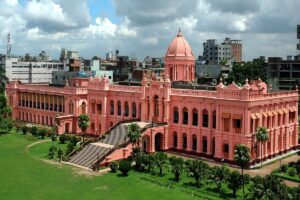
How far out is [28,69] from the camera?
15625 centimetres

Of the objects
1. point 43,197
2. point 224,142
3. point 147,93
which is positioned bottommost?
point 43,197

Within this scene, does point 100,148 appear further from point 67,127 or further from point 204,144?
point 67,127

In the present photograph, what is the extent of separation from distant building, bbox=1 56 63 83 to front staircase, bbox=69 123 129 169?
8528 centimetres

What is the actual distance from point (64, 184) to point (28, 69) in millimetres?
109591

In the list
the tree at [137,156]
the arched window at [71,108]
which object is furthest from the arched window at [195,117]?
the arched window at [71,108]

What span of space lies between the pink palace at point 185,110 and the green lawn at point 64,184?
576 inches

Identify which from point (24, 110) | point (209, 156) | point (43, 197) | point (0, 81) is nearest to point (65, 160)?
point (43, 197)

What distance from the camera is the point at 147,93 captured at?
255ft

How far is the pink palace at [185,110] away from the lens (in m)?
65.5

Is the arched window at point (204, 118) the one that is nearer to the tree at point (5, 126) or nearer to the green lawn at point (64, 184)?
the green lawn at point (64, 184)

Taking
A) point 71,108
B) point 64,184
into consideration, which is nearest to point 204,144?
point 64,184

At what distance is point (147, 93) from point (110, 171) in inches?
812

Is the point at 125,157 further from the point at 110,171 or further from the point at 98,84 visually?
the point at 98,84

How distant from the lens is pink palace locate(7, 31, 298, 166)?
65500 millimetres
